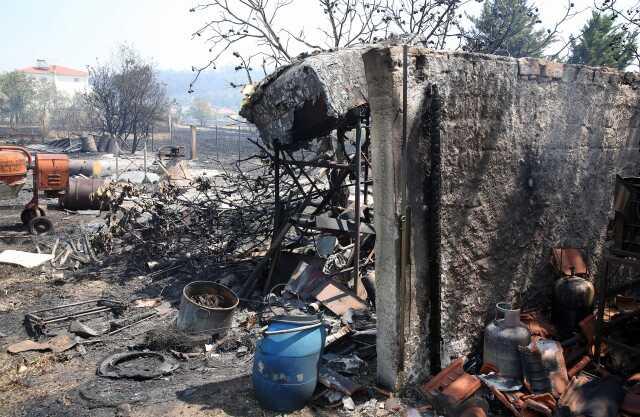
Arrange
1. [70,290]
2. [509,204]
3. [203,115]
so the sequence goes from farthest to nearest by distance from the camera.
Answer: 1. [203,115]
2. [70,290]
3. [509,204]

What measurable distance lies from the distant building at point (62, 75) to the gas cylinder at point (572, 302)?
89607 millimetres

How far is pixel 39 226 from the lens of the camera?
11.0 metres

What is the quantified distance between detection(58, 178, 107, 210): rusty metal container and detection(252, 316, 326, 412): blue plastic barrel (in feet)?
32.6

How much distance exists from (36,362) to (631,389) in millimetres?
5695

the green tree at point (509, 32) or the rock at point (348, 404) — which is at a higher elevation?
the green tree at point (509, 32)

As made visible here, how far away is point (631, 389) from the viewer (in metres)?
3.95

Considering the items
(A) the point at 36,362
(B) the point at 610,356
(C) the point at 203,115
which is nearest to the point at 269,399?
(A) the point at 36,362

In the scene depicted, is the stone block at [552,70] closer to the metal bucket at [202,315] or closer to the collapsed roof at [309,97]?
the collapsed roof at [309,97]

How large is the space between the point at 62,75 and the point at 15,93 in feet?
133

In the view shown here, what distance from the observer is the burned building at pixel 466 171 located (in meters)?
4.12

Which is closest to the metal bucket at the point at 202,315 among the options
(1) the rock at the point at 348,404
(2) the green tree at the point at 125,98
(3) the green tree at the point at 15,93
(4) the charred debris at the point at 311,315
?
(4) the charred debris at the point at 311,315

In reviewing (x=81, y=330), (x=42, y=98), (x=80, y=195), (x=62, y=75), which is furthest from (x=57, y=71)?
(x=81, y=330)

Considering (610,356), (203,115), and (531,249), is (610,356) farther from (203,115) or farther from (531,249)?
(203,115)

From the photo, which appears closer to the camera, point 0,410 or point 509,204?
point 0,410
